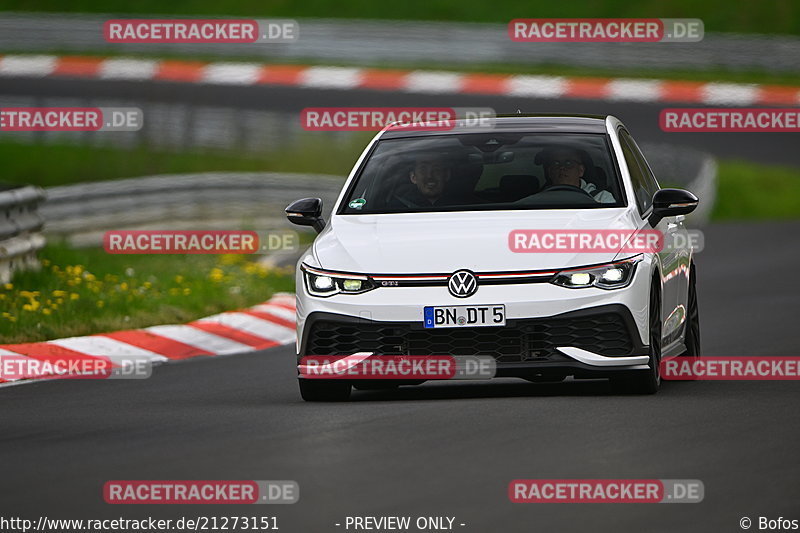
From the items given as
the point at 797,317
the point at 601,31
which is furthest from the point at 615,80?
the point at 797,317

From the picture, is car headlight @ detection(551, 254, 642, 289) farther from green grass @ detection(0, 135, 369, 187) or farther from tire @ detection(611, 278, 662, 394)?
green grass @ detection(0, 135, 369, 187)

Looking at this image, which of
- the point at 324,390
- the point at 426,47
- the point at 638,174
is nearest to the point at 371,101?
the point at 426,47

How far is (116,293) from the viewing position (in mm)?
15016

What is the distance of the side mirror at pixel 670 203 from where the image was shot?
10.4 meters

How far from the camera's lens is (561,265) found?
376 inches

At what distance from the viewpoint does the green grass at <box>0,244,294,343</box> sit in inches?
526

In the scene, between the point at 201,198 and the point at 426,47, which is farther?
the point at 426,47

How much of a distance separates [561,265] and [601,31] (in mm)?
31238

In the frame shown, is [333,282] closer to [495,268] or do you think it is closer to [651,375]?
[495,268]

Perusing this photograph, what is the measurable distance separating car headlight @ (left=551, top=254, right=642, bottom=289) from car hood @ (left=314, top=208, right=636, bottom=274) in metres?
0.04

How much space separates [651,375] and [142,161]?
74.1ft

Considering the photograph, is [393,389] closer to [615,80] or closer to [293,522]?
[293,522]

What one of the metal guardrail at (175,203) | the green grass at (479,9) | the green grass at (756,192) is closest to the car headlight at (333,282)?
the metal guardrail at (175,203)

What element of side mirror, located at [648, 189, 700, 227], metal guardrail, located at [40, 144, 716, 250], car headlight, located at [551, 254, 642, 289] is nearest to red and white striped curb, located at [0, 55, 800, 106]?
metal guardrail, located at [40, 144, 716, 250]
